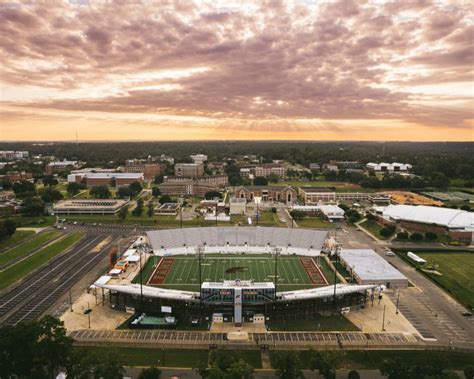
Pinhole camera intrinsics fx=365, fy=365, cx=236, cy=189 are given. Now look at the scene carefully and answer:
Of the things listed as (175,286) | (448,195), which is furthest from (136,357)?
(448,195)

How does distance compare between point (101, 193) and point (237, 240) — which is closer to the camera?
point (237, 240)

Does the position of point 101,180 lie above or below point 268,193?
above

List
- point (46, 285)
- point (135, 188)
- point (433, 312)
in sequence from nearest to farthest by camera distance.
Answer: point (433, 312)
point (46, 285)
point (135, 188)

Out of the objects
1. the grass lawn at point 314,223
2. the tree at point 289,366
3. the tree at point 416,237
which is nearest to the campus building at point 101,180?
the grass lawn at point 314,223

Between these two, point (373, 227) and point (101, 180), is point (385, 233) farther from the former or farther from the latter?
point (101, 180)

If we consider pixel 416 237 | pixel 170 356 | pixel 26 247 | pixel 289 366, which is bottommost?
pixel 26 247

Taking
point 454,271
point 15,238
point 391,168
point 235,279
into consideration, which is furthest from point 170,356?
point 391,168

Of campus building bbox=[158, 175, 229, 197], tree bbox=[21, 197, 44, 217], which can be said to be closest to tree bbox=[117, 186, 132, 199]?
campus building bbox=[158, 175, 229, 197]
